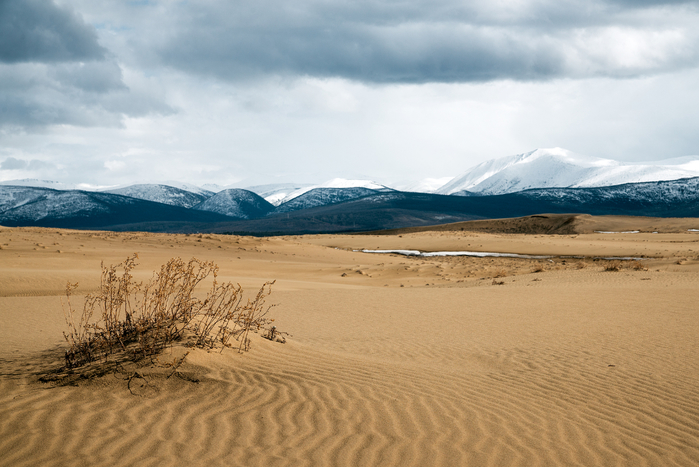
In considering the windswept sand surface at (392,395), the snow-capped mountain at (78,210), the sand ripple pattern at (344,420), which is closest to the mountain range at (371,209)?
the snow-capped mountain at (78,210)

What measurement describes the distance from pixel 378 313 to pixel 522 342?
4.20m

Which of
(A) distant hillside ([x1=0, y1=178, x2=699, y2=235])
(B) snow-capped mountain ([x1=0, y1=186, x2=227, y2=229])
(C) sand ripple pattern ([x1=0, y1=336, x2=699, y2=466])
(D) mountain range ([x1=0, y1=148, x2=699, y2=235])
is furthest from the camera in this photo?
(B) snow-capped mountain ([x1=0, y1=186, x2=227, y2=229])

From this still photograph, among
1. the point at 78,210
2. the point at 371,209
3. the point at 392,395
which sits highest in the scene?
the point at 78,210

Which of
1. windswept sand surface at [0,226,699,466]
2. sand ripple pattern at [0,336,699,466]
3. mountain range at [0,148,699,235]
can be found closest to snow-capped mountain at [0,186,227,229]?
mountain range at [0,148,699,235]

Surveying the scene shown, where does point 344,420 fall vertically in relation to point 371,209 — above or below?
below

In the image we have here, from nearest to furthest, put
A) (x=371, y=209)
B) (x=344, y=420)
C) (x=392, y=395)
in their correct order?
(x=344, y=420) → (x=392, y=395) → (x=371, y=209)

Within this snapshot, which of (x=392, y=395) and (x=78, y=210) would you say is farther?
(x=78, y=210)

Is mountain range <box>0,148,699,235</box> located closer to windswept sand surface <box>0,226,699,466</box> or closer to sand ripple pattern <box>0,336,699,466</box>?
windswept sand surface <box>0,226,699,466</box>

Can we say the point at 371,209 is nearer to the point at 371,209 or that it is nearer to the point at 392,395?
the point at 371,209

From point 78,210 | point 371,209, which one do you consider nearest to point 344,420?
point 371,209

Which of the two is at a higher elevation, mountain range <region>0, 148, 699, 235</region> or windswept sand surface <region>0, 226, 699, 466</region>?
mountain range <region>0, 148, 699, 235</region>

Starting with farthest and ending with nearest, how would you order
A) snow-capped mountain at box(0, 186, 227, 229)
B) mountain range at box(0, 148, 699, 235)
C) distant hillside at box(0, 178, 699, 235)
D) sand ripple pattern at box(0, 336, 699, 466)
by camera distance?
snow-capped mountain at box(0, 186, 227, 229) < mountain range at box(0, 148, 699, 235) < distant hillside at box(0, 178, 699, 235) < sand ripple pattern at box(0, 336, 699, 466)

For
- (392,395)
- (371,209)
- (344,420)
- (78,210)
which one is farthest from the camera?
(78,210)

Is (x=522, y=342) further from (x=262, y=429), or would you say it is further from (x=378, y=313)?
(x=262, y=429)
